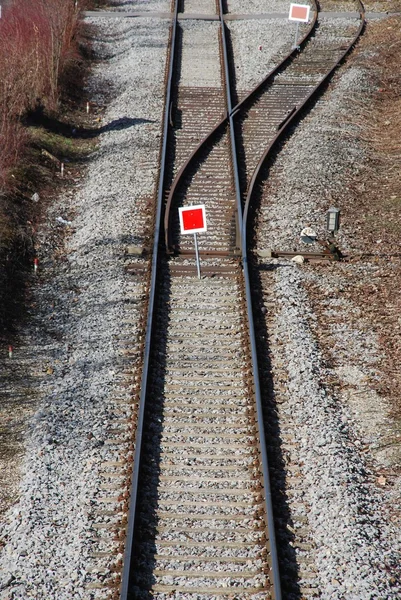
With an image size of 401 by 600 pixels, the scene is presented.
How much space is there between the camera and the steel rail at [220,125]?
13.2m

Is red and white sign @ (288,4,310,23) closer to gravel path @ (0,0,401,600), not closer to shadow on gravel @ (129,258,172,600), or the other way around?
gravel path @ (0,0,401,600)

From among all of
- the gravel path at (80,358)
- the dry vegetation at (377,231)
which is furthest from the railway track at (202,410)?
the dry vegetation at (377,231)

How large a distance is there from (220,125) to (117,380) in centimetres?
914

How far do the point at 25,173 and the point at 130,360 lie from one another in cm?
654

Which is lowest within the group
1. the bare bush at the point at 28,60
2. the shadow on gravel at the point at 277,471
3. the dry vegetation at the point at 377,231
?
the shadow on gravel at the point at 277,471

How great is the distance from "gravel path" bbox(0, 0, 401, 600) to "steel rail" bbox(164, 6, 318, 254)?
0.47 metres

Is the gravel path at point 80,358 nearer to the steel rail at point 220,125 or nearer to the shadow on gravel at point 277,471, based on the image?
the steel rail at point 220,125

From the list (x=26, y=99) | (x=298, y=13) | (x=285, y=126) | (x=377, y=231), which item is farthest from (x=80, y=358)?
(x=298, y=13)

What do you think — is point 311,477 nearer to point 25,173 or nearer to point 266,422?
point 266,422

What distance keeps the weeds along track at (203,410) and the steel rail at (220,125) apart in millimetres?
46

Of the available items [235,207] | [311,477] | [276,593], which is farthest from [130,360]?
[235,207]

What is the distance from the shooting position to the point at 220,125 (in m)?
17.5

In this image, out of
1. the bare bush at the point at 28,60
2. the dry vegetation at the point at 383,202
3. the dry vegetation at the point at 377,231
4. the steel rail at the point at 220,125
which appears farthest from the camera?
the bare bush at the point at 28,60

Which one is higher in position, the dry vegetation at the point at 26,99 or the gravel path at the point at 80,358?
the dry vegetation at the point at 26,99
